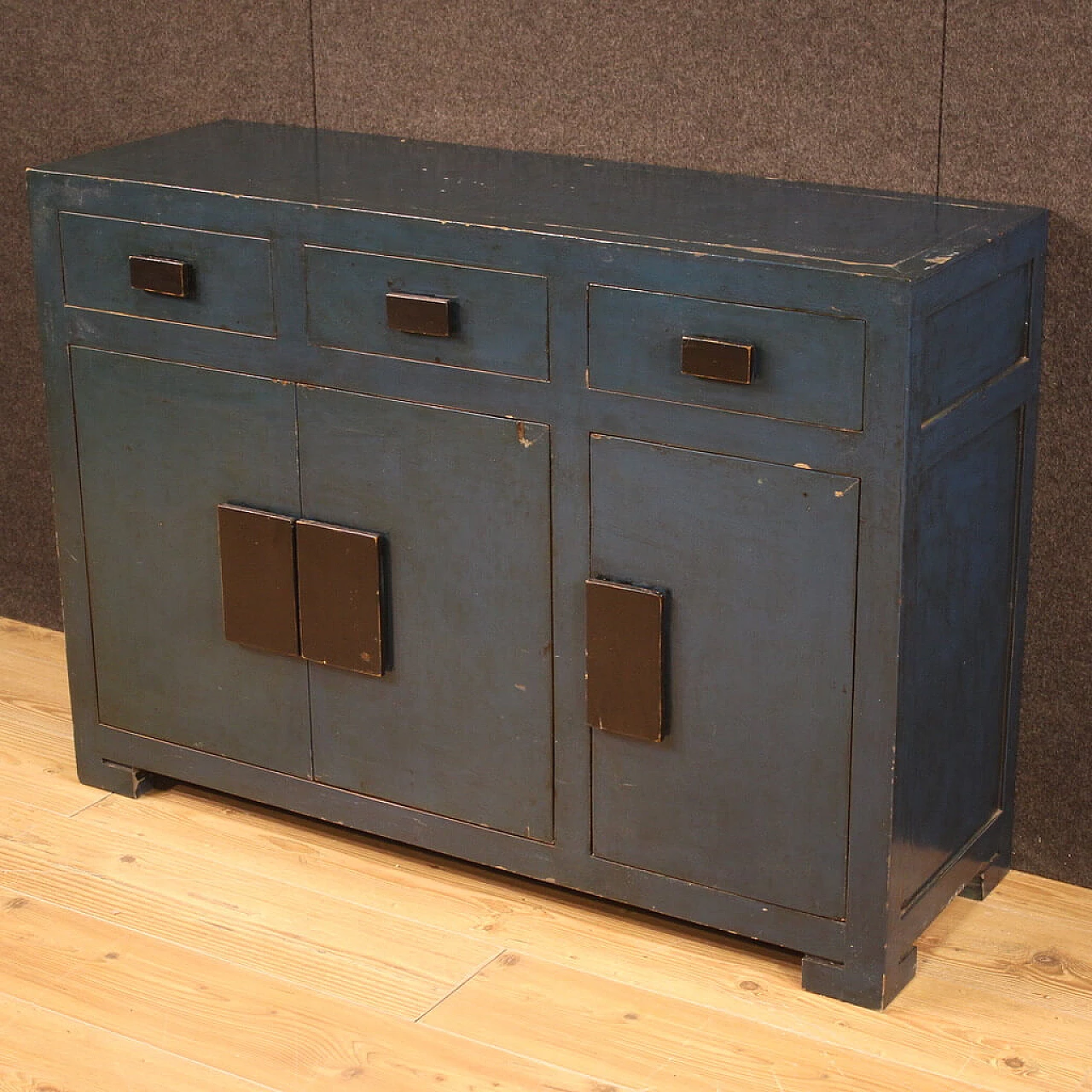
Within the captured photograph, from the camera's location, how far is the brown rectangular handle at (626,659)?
84.6 inches

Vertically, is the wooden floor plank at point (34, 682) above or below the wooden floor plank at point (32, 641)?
below

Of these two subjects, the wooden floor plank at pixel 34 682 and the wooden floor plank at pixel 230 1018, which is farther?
the wooden floor plank at pixel 34 682

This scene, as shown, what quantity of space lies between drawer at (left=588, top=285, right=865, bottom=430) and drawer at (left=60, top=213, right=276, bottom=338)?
47 centimetres

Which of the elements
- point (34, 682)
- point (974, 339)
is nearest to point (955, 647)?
point (974, 339)

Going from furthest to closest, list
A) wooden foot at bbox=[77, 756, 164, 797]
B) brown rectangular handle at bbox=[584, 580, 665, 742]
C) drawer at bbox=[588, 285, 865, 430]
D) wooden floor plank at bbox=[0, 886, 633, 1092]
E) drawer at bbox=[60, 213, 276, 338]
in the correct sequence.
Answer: wooden foot at bbox=[77, 756, 164, 797]
drawer at bbox=[60, 213, 276, 338]
brown rectangular handle at bbox=[584, 580, 665, 742]
wooden floor plank at bbox=[0, 886, 633, 1092]
drawer at bbox=[588, 285, 865, 430]

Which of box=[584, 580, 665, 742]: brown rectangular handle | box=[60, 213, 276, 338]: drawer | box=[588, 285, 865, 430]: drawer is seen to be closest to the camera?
box=[588, 285, 865, 430]: drawer

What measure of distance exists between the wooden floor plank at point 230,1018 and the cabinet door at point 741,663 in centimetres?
33

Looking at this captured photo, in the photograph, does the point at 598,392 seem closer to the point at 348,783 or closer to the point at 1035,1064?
the point at 348,783

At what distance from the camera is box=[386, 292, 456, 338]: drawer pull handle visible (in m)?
2.16

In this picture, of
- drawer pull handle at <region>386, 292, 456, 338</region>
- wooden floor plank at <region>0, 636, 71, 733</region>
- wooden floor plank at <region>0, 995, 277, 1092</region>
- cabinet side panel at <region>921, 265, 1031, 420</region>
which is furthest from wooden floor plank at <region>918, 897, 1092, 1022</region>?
wooden floor plank at <region>0, 636, 71, 733</region>

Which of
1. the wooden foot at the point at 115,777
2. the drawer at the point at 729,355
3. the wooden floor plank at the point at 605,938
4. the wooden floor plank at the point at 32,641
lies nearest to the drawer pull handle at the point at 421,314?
the drawer at the point at 729,355

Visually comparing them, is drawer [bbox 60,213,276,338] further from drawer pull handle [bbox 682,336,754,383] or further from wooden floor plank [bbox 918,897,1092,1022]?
wooden floor plank [bbox 918,897,1092,1022]

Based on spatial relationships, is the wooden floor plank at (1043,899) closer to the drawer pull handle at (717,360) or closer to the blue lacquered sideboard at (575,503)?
the blue lacquered sideboard at (575,503)

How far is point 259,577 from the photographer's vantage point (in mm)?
2418
